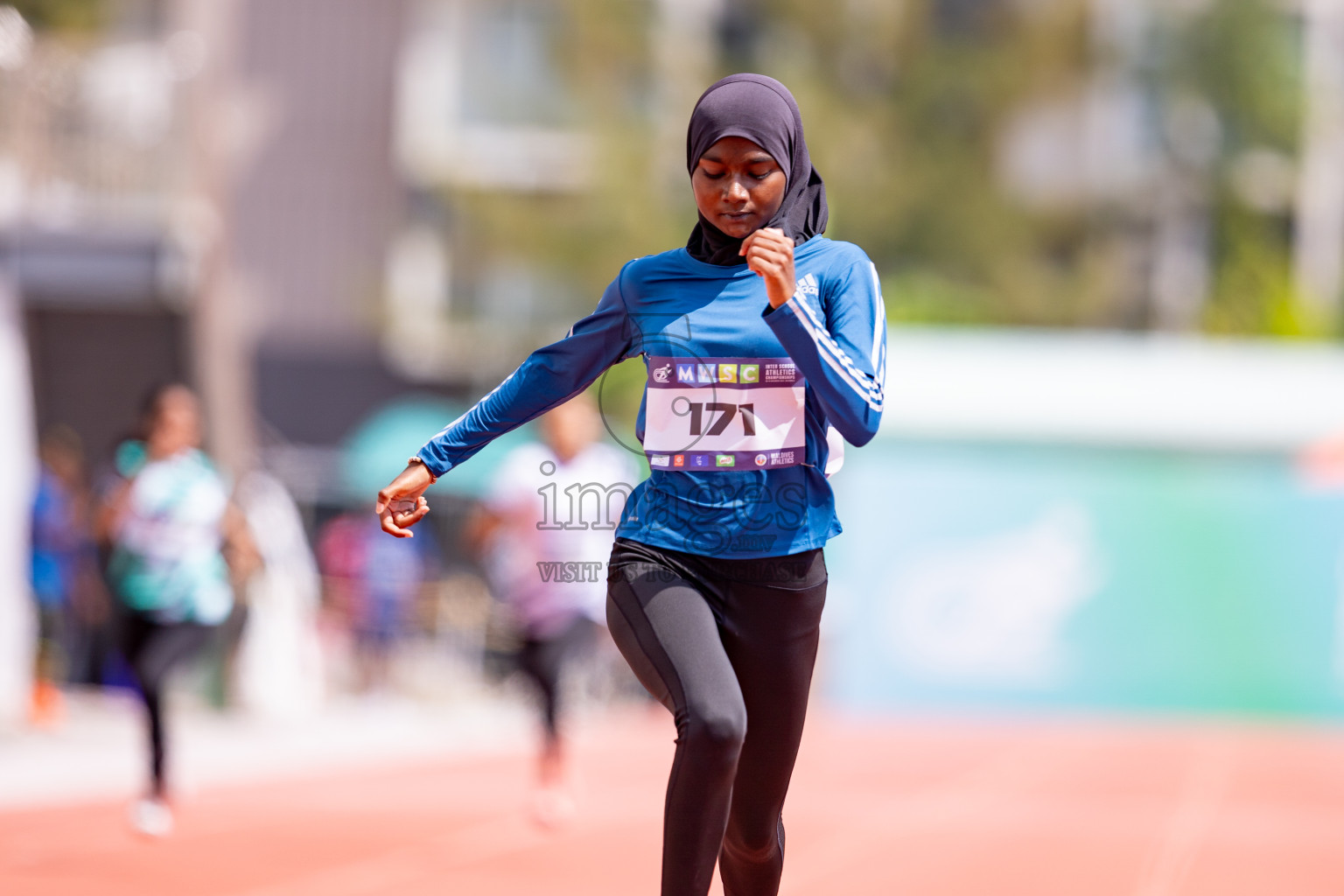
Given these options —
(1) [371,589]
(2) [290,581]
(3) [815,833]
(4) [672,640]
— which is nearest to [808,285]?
(4) [672,640]

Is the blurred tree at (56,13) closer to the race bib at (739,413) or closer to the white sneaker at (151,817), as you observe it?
the white sneaker at (151,817)

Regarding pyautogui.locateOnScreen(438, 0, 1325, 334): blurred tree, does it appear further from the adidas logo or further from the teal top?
the adidas logo

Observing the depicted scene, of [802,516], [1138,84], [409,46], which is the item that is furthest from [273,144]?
[802,516]

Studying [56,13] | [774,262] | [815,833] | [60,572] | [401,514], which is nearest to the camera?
[774,262]

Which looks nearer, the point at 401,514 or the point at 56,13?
the point at 401,514

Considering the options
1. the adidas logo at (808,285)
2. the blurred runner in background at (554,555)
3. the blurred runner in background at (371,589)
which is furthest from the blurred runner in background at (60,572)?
the adidas logo at (808,285)

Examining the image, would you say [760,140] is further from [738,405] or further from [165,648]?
[165,648]

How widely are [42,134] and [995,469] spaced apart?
9.93m

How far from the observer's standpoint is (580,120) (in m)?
31.8

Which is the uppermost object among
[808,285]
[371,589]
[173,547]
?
[808,285]

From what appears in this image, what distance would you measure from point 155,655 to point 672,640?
16.8ft

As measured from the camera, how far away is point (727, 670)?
13.5ft

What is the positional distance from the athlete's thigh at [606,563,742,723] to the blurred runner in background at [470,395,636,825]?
196 inches

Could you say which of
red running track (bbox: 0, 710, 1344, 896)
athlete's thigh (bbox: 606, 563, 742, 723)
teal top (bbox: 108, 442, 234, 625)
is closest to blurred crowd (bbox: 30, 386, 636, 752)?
teal top (bbox: 108, 442, 234, 625)
